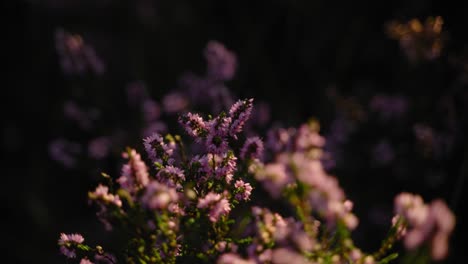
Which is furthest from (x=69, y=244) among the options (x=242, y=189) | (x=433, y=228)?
(x=433, y=228)

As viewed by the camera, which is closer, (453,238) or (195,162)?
(195,162)

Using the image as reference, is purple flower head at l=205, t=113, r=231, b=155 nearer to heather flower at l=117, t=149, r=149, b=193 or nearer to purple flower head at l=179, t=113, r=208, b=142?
purple flower head at l=179, t=113, r=208, b=142

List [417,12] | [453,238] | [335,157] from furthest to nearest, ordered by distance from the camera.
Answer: [417,12], [335,157], [453,238]

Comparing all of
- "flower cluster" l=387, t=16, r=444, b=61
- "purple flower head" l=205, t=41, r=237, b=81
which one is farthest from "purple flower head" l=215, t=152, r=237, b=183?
"purple flower head" l=205, t=41, r=237, b=81

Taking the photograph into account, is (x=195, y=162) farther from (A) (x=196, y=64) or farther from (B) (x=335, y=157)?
(A) (x=196, y=64)

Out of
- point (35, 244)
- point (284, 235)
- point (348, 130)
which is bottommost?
point (284, 235)

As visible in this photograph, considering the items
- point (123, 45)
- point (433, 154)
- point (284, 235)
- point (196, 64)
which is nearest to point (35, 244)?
point (196, 64)
